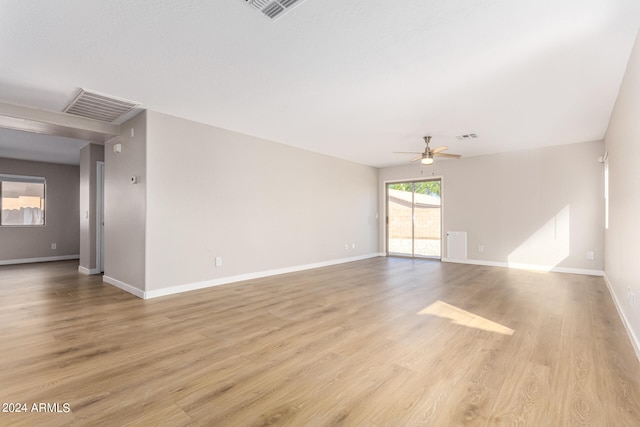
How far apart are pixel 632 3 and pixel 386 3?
1668 mm

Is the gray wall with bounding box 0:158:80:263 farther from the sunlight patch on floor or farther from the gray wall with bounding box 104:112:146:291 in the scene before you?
the sunlight patch on floor

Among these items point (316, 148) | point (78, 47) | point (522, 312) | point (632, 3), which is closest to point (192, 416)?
point (78, 47)

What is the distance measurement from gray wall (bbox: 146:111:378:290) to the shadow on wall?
153 inches

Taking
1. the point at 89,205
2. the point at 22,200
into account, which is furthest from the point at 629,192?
the point at 22,200

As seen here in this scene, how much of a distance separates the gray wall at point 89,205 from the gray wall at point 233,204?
9.29 feet

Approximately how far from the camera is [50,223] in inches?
313

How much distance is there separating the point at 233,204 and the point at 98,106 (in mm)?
2236

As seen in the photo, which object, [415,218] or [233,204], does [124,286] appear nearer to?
[233,204]

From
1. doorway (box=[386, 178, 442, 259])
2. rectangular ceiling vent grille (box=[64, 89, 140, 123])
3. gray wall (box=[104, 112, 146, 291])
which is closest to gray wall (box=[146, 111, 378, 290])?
gray wall (box=[104, 112, 146, 291])

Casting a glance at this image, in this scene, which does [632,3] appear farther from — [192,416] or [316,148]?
[316,148]

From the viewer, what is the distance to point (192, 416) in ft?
5.36

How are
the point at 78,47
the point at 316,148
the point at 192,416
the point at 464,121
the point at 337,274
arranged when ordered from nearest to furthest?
the point at 192,416 → the point at 78,47 → the point at 464,121 → the point at 337,274 → the point at 316,148

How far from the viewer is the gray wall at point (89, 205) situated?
5965 mm

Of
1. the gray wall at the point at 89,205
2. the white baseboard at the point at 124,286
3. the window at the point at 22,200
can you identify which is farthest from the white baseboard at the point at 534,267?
the window at the point at 22,200
